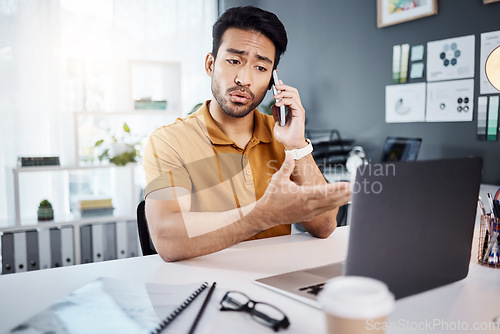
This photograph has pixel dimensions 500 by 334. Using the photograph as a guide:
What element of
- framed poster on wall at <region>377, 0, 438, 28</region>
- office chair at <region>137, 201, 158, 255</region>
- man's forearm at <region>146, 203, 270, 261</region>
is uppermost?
framed poster on wall at <region>377, 0, 438, 28</region>

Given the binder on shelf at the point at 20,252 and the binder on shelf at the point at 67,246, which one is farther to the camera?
the binder on shelf at the point at 67,246

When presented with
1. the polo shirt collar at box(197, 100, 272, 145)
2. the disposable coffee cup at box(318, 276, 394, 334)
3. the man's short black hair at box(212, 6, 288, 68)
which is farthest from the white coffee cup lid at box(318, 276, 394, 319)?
the man's short black hair at box(212, 6, 288, 68)

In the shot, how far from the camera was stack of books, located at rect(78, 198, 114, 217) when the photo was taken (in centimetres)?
311

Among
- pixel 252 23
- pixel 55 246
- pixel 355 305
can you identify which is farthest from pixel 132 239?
pixel 355 305

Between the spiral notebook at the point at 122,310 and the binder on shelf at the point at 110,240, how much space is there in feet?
7.51

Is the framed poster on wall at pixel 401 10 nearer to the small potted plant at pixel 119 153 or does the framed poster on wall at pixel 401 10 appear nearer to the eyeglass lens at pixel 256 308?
the small potted plant at pixel 119 153

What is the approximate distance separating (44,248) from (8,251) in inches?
8.5

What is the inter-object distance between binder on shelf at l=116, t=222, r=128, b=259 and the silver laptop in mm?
2383

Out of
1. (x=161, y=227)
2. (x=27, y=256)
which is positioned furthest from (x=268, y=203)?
(x=27, y=256)

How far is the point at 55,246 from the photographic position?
9.56 feet

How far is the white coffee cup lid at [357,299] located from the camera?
0.42 metres

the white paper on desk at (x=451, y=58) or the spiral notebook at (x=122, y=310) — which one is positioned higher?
the white paper on desk at (x=451, y=58)

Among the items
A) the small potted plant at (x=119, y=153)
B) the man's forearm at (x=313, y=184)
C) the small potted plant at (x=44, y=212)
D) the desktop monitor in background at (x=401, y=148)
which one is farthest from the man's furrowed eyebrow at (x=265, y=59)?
the small potted plant at (x=44, y=212)

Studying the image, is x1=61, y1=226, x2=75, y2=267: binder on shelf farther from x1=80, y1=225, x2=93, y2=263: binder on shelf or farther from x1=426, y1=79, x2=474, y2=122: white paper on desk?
x1=426, y1=79, x2=474, y2=122: white paper on desk
